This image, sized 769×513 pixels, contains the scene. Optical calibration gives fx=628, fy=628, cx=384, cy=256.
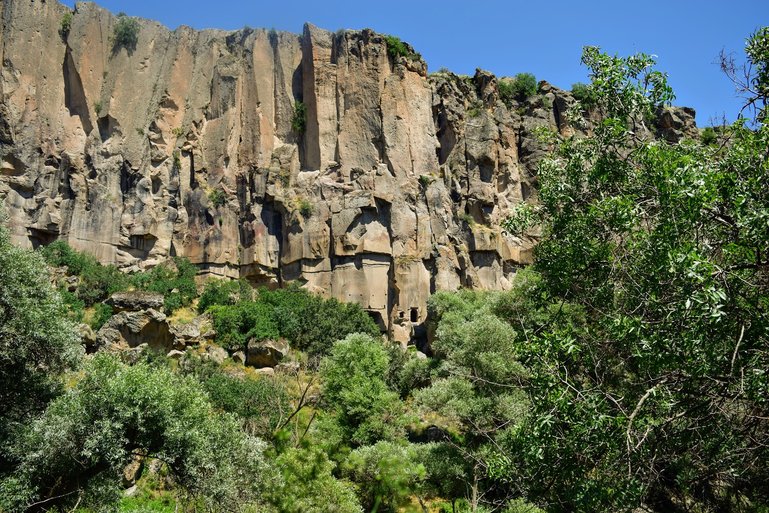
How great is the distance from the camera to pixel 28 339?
15195 mm

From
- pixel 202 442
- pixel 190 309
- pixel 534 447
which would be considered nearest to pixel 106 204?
pixel 190 309

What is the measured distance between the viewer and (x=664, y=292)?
→ 6316 mm

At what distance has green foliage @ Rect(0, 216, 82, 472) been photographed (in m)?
14.7

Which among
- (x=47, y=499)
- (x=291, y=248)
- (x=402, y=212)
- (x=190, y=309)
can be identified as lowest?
(x=47, y=499)

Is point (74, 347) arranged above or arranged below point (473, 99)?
below

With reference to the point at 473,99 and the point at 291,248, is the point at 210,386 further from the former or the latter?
the point at 473,99

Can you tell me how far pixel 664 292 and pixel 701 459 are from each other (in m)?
1.89

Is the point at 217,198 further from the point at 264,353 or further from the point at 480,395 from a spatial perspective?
the point at 480,395

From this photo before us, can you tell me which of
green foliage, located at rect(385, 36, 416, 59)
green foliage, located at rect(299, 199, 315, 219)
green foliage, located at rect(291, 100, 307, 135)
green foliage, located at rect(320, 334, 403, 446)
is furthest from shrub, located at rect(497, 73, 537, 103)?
green foliage, located at rect(320, 334, 403, 446)

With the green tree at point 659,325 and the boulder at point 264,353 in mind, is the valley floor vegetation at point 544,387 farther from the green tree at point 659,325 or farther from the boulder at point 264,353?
the boulder at point 264,353

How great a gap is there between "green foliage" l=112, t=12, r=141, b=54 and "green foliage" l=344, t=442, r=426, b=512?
39698 millimetres

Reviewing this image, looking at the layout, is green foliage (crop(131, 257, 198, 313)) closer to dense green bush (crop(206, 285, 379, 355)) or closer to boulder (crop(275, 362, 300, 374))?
dense green bush (crop(206, 285, 379, 355))

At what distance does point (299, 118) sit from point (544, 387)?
1671 inches

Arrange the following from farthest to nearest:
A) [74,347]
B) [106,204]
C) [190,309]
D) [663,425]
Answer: [106,204] → [190,309] → [74,347] → [663,425]
